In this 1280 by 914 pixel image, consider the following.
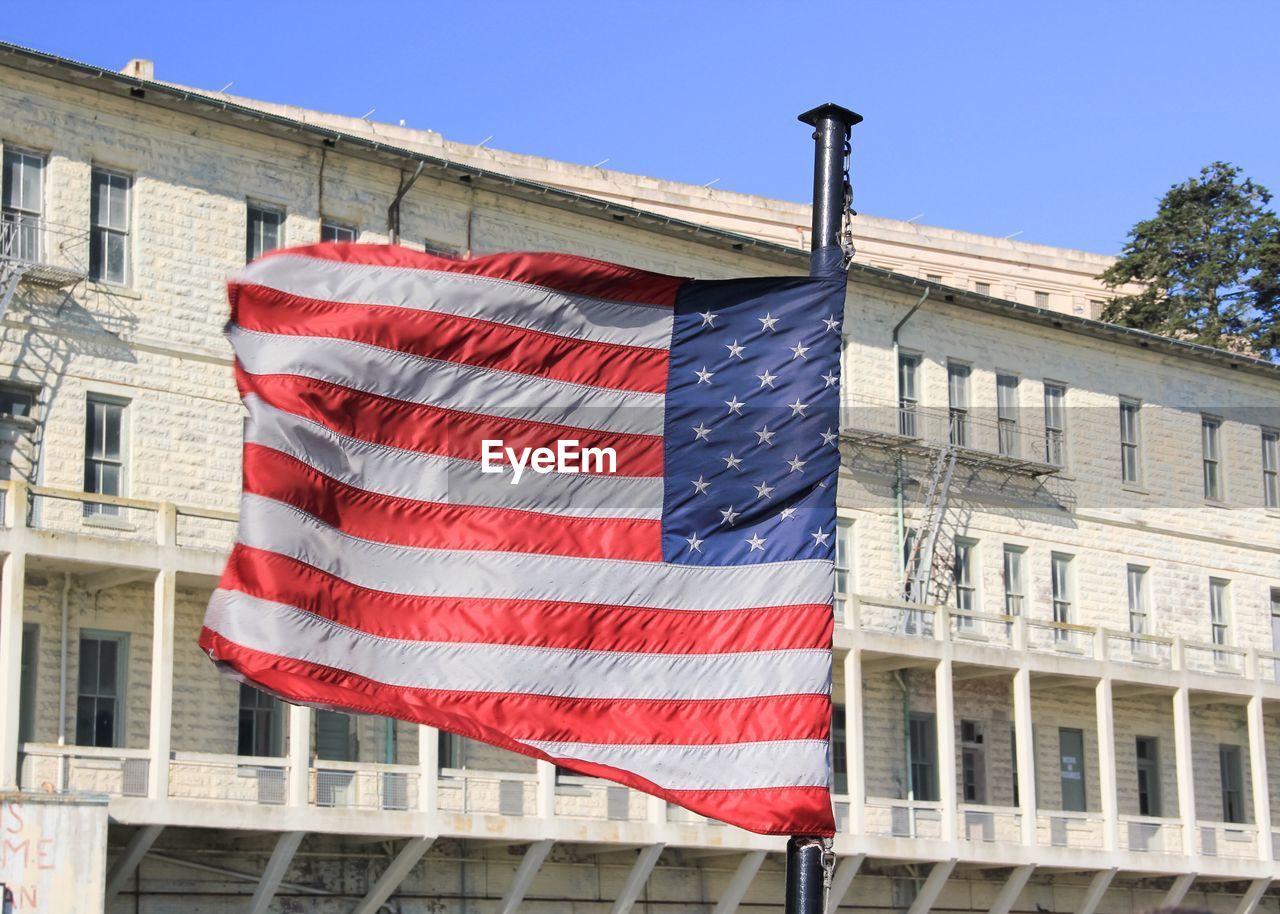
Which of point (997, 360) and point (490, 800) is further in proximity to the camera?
point (997, 360)

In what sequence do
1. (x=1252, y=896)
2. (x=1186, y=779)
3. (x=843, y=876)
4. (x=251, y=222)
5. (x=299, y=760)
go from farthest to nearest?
1. (x=1252, y=896)
2. (x=1186, y=779)
3. (x=843, y=876)
4. (x=251, y=222)
5. (x=299, y=760)

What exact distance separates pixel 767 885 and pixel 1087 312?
169 feet

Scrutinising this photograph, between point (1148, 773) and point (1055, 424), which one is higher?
point (1055, 424)

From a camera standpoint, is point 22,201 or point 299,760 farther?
point 22,201

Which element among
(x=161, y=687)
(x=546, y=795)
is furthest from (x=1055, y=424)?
(x=161, y=687)

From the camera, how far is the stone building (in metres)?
31.0

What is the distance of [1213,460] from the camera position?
48.7m

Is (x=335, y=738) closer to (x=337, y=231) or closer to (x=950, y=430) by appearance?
(x=337, y=231)

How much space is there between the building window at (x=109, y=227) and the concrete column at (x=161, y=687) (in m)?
5.06

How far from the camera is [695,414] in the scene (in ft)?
44.4

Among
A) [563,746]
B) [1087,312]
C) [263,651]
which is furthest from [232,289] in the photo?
[1087,312]

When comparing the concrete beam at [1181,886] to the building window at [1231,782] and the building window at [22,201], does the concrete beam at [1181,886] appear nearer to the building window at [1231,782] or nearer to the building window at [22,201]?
the building window at [1231,782]

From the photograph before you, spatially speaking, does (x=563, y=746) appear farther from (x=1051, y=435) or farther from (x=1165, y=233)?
(x=1165, y=233)

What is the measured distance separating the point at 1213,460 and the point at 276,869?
25.4 m
